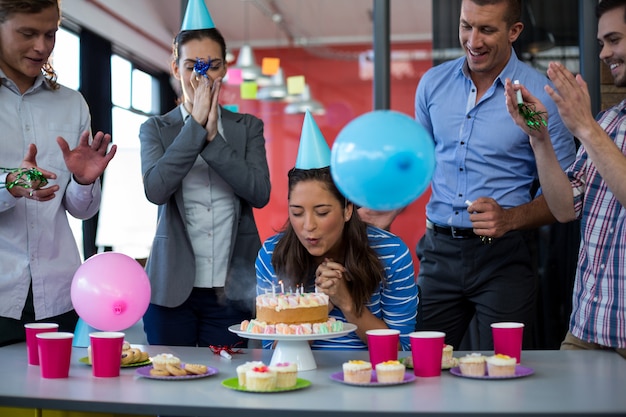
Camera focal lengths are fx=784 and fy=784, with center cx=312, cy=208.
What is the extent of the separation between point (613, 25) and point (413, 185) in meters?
1.19

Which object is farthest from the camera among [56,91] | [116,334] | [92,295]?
[56,91]

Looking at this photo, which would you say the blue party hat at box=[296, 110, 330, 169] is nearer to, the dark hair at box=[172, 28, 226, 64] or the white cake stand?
the white cake stand

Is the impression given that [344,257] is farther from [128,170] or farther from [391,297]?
[128,170]

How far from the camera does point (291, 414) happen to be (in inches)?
63.1

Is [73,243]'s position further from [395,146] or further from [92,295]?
[395,146]

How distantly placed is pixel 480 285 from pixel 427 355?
110cm

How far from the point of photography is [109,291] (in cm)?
212

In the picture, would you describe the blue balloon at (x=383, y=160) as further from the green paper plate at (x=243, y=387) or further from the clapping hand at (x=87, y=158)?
the clapping hand at (x=87, y=158)

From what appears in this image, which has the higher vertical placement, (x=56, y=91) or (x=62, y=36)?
(x=62, y=36)

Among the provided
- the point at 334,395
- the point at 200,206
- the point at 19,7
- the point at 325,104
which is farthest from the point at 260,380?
the point at 325,104

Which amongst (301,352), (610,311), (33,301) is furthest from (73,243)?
(610,311)

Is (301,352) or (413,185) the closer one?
(413,185)

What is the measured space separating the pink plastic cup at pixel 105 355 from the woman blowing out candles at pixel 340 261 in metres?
0.61

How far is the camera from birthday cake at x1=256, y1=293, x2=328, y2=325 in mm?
2059
